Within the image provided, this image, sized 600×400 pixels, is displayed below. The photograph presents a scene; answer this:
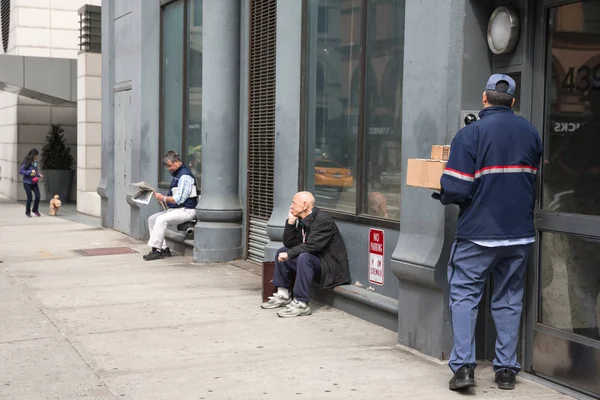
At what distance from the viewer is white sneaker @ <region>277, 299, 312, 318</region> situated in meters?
8.03

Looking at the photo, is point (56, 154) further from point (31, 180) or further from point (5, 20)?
point (5, 20)

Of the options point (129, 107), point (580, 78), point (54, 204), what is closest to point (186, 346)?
point (580, 78)

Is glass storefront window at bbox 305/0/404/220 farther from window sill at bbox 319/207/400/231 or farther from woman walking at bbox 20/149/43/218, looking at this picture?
woman walking at bbox 20/149/43/218

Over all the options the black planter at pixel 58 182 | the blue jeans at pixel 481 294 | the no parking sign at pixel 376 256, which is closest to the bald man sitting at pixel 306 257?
the no parking sign at pixel 376 256

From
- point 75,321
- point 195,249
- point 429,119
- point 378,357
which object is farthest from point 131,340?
point 195,249

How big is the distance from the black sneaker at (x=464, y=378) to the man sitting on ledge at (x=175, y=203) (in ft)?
22.8

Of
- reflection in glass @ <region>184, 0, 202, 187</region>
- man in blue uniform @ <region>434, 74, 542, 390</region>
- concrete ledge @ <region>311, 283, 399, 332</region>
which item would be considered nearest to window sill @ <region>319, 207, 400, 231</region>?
concrete ledge @ <region>311, 283, 399, 332</region>

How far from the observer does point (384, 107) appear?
787cm

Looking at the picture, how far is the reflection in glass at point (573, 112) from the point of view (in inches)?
217

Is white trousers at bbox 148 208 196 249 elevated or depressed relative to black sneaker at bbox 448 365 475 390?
elevated

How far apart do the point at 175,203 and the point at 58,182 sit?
45.4ft

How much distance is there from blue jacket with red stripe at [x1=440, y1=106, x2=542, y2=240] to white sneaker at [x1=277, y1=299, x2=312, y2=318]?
Result: 284 centimetres

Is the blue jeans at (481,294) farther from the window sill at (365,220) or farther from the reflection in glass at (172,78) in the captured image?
the reflection in glass at (172,78)

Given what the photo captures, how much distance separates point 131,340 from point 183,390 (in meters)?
1.61
